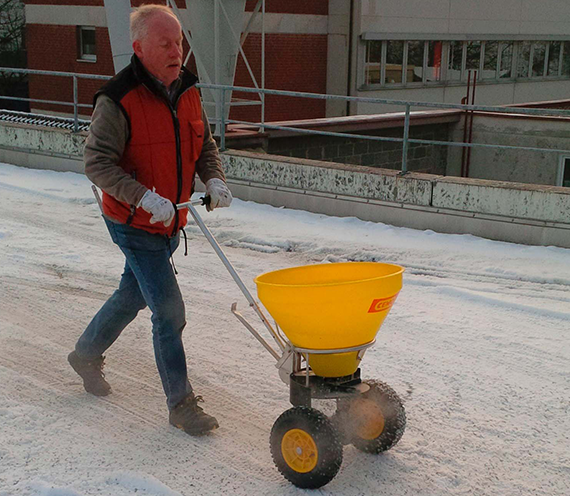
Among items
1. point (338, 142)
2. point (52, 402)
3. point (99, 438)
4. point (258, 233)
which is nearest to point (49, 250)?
point (258, 233)

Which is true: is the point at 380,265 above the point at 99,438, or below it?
above

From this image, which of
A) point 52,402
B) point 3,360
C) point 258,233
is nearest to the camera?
point 52,402

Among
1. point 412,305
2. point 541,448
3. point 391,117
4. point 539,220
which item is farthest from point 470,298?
point 391,117

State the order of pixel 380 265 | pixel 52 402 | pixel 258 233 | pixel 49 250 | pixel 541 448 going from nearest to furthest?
pixel 380 265
pixel 541 448
pixel 52 402
pixel 49 250
pixel 258 233

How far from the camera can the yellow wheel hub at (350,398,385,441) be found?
3.60m

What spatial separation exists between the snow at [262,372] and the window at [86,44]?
14817 mm

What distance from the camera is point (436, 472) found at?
3609 millimetres

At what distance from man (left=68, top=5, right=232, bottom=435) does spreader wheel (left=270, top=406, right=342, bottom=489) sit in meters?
0.58

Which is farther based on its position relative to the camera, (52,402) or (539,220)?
(539,220)

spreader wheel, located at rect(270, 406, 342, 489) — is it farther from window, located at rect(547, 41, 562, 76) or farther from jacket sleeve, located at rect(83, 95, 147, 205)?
window, located at rect(547, 41, 562, 76)

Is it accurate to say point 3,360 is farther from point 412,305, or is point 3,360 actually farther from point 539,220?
point 539,220

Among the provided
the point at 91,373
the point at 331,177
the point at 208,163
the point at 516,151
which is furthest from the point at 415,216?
the point at 516,151

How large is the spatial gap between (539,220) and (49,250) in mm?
4450

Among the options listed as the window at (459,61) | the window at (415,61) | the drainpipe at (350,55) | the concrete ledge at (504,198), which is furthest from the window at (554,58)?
the concrete ledge at (504,198)
